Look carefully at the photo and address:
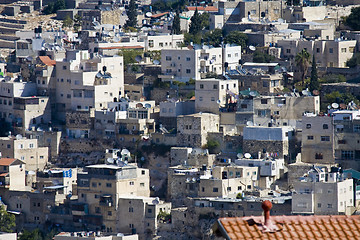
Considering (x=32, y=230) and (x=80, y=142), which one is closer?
(x=32, y=230)

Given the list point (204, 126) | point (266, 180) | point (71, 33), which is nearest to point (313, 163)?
point (266, 180)

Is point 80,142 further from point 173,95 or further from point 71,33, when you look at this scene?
point 71,33

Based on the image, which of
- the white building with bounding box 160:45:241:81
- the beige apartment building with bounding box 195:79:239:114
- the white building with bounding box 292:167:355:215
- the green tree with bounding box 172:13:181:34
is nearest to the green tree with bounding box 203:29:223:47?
the green tree with bounding box 172:13:181:34

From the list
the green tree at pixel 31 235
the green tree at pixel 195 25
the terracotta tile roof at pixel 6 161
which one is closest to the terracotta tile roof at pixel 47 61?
the terracotta tile roof at pixel 6 161

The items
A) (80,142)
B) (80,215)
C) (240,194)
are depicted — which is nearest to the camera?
(240,194)

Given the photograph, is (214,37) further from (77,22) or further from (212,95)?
(77,22)

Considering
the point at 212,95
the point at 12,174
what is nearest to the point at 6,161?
the point at 12,174

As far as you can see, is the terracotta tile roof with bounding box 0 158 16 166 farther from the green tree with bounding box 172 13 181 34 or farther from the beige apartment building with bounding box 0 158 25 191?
the green tree with bounding box 172 13 181 34
